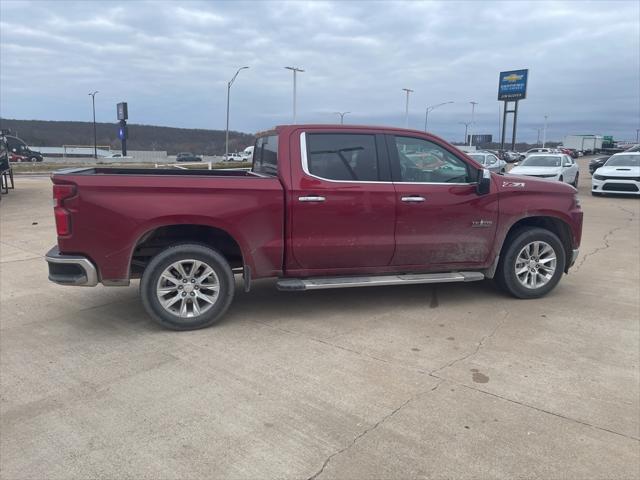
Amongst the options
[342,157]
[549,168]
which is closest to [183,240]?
[342,157]

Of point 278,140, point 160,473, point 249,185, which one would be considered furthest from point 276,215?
point 160,473

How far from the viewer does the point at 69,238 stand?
4500 mm

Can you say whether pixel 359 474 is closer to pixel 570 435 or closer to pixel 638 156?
pixel 570 435

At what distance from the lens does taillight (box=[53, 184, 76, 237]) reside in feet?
14.5

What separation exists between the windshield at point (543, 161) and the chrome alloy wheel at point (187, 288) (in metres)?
18.1

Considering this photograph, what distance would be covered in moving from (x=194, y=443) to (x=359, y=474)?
989 millimetres

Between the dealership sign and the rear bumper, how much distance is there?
8267 centimetres

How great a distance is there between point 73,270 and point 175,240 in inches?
37.3

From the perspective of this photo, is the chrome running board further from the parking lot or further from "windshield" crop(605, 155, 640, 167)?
"windshield" crop(605, 155, 640, 167)

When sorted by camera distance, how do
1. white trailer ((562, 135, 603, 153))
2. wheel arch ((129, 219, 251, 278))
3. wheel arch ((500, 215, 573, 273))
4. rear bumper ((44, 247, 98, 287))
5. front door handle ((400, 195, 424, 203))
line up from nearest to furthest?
rear bumper ((44, 247, 98, 287)), wheel arch ((129, 219, 251, 278)), front door handle ((400, 195, 424, 203)), wheel arch ((500, 215, 573, 273)), white trailer ((562, 135, 603, 153))

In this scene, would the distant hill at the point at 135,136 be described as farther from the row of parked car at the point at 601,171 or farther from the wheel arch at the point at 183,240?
the wheel arch at the point at 183,240

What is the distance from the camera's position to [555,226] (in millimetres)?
6090

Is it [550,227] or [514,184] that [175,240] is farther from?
[550,227]

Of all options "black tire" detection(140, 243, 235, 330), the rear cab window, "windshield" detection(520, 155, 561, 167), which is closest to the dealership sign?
"windshield" detection(520, 155, 561, 167)
